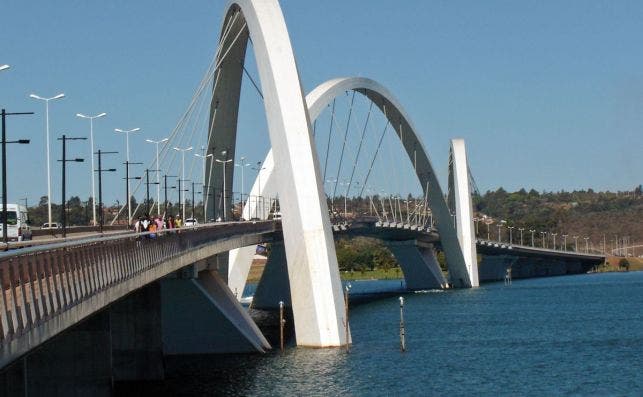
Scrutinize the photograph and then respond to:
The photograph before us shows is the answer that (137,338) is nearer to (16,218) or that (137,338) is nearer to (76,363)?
(76,363)

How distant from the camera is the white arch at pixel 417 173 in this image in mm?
101188

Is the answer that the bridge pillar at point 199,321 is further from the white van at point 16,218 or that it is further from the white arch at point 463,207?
the white arch at point 463,207

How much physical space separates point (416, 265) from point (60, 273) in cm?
12093

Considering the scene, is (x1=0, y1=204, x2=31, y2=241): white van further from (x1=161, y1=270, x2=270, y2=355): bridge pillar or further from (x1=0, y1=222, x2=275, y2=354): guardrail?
(x1=0, y1=222, x2=275, y2=354): guardrail

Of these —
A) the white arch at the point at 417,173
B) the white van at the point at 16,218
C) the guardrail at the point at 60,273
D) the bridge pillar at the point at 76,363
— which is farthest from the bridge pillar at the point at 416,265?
the bridge pillar at the point at 76,363

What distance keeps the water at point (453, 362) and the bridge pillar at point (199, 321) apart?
1044mm

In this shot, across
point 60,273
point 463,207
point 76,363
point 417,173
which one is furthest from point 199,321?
point 463,207

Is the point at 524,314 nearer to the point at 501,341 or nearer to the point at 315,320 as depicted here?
the point at 501,341

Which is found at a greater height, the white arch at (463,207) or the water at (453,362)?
the white arch at (463,207)

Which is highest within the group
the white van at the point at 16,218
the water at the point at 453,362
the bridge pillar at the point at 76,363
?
the white van at the point at 16,218

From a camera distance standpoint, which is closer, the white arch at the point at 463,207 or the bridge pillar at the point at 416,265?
the white arch at the point at 463,207

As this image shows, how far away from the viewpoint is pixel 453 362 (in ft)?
195

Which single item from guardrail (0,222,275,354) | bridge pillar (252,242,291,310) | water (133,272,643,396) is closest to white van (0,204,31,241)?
water (133,272,643,396)

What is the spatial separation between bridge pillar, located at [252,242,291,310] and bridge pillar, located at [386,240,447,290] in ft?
137
